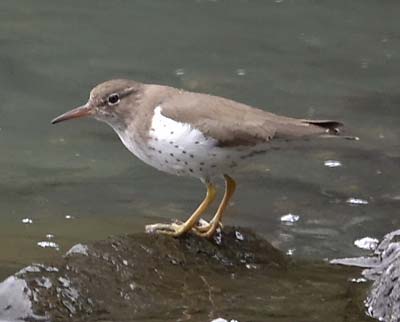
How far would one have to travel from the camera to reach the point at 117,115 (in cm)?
568

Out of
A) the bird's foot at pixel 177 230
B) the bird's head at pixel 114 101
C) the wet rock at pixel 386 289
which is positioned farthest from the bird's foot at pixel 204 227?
the wet rock at pixel 386 289

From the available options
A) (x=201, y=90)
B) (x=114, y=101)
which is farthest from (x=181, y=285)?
(x=201, y=90)

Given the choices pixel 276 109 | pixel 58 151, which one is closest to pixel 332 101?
pixel 276 109

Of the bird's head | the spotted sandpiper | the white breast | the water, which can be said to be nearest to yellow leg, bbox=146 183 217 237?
the spotted sandpiper

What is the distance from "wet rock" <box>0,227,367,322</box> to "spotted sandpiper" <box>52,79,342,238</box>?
198 millimetres

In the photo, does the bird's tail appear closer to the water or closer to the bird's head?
the bird's head

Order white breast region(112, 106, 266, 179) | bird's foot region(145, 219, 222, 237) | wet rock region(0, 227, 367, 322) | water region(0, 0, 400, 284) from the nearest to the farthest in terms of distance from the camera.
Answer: wet rock region(0, 227, 367, 322) → white breast region(112, 106, 266, 179) → bird's foot region(145, 219, 222, 237) → water region(0, 0, 400, 284)

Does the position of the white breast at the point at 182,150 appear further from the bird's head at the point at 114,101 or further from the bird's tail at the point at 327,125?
the bird's tail at the point at 327,125

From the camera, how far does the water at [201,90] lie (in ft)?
24.0

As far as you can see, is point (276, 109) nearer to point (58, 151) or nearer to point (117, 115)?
point (58, 151)

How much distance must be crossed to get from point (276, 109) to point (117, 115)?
3815 mm

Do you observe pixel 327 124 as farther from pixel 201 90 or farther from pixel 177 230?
pixel 201 90

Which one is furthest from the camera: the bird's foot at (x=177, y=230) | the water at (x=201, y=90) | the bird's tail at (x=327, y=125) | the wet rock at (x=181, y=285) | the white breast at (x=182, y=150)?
the water at (x=201, y=90)

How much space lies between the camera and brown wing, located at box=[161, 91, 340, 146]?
5.43 m
